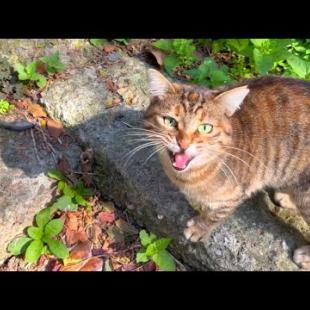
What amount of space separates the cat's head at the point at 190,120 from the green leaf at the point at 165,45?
53.5 inches

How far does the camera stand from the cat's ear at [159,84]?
252cm

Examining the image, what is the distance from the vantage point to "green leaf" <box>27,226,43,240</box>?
117 inches

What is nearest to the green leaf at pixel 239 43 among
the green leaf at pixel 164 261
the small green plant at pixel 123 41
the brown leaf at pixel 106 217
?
the small green plant at pixel 123 41

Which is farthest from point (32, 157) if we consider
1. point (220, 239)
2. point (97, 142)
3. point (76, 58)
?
point (220, 239)

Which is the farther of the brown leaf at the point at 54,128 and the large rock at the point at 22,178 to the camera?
the brown leaf at the point at 54,128

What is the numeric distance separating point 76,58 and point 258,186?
6.21ft

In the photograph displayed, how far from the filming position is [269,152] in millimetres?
2730

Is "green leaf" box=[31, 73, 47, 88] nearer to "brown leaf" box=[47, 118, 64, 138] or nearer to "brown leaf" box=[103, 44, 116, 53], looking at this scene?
"brown leaf" box=[47, 118, 64, 138]

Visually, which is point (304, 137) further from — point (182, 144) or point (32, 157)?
point (32, 157)

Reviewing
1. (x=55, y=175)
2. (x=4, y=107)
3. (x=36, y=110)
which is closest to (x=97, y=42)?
(x=36, y=110)

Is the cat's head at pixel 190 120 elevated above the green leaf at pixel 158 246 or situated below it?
above

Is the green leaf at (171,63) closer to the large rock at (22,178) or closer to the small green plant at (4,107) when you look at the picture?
the large rock at (22,178)

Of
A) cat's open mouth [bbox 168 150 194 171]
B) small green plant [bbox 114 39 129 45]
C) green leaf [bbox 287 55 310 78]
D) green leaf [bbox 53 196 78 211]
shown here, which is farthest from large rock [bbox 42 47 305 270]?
green leaf [bbox 287 55 310 78]

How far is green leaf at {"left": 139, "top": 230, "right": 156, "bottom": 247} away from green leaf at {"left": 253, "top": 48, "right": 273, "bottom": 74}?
5.03 feet
